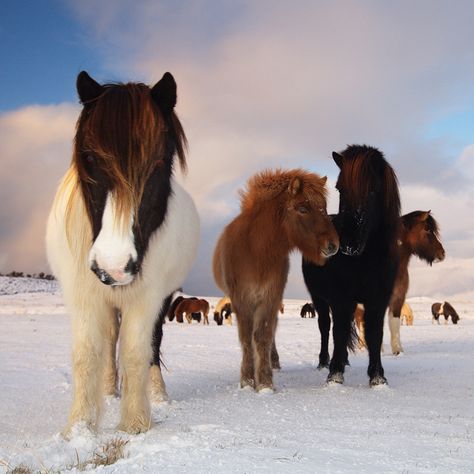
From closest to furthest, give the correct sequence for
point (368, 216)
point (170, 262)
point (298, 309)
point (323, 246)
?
point (170, 262) < point (323, 246) < point (368, 216) < point (298, 309)

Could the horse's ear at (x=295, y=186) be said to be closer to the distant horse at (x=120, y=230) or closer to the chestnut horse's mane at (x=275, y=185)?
the chestnut horse's mane at (x=275, y=185)

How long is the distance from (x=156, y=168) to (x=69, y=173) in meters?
1.29

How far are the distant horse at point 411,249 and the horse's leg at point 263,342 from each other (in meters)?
6.10

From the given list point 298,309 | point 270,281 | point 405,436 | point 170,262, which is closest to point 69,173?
point 170,262

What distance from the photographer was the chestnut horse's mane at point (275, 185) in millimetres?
6477

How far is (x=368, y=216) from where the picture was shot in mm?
6828

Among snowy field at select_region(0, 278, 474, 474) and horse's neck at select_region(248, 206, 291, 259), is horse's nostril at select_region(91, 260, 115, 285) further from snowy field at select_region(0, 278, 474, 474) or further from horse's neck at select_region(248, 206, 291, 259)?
horse's neck at select_region(248, 206, 291, 259)

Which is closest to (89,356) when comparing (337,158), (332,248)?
(332,248)

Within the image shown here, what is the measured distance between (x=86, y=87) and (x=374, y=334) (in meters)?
4.80

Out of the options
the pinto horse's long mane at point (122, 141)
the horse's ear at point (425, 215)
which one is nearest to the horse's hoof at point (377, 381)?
the pinto horse's long mane at point (122, 141)

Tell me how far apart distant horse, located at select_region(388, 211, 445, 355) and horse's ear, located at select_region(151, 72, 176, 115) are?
341 inches

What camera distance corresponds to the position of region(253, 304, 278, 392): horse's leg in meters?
6.20

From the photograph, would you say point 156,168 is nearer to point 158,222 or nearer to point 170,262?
point 158,222

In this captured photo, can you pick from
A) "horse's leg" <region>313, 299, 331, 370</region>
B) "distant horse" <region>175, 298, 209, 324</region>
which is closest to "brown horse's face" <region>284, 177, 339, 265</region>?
"horse's leg" <region>313, 299, 331, 370</region>
